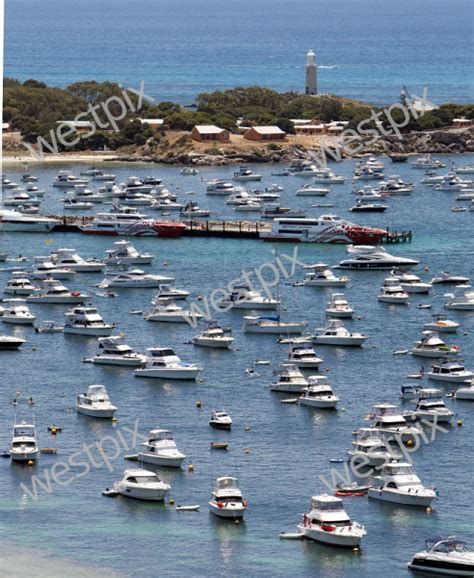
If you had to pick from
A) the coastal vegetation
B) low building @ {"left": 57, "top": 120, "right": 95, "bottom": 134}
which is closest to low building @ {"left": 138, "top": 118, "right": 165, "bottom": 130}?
the coastal vegetation

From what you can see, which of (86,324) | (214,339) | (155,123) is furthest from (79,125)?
(214,339)

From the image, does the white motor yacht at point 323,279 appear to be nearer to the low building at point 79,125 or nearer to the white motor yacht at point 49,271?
the white motor yacht at point 49,271

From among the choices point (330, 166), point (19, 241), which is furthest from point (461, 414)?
point (330, 166)

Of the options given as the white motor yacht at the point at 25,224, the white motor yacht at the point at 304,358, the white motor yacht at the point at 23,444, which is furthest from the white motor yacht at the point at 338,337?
the white motor yacht at the point at 25,224

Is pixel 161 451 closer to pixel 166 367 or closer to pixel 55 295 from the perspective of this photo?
pixel 166 367

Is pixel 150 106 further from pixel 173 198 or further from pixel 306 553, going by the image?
pixel 306 553

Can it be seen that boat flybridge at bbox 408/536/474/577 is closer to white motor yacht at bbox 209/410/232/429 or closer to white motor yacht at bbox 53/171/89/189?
white motor yacht at bbox 209/410/232/429
